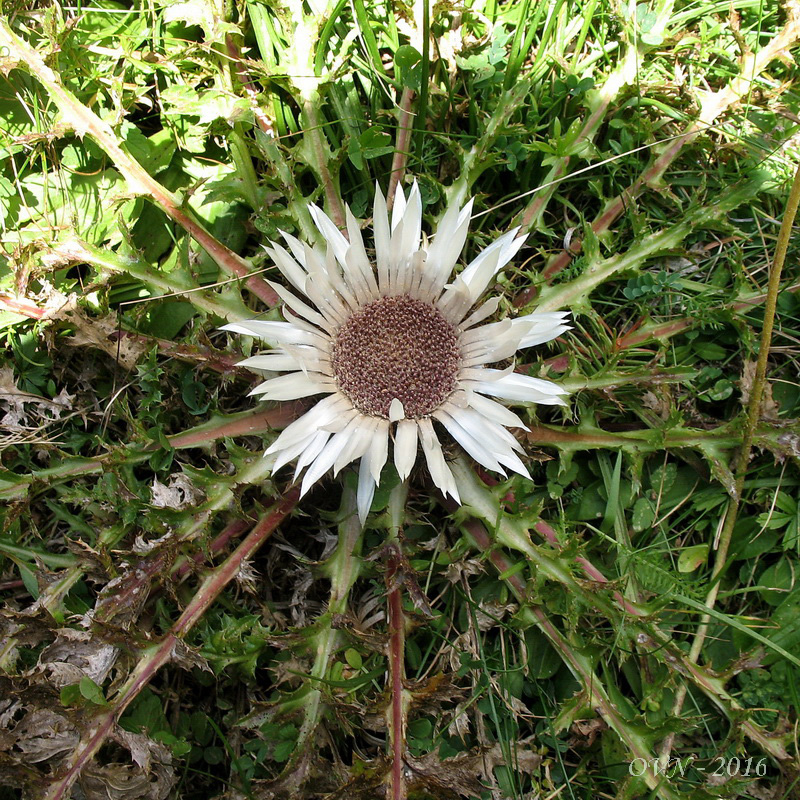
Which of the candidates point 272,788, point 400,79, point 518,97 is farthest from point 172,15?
point 272,788

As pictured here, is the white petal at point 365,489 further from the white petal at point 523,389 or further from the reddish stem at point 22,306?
the reddish stem at point 22,306

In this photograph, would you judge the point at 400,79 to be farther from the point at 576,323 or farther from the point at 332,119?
the point at 576,323

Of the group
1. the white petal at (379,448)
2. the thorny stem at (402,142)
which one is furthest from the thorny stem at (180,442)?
the thorny stem at (402,142)

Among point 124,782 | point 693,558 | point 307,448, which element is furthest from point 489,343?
point 124,782

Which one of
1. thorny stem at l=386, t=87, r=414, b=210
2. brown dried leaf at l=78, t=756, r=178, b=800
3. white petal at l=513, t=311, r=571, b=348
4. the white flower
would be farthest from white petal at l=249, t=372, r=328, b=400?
brown dried leaf at l=78, t=756, r=178, b=800

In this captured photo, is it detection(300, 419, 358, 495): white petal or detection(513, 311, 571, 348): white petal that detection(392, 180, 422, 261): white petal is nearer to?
detection(513, 311, 571, 348): white petal

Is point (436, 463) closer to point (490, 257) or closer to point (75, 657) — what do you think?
point (490, 257)
